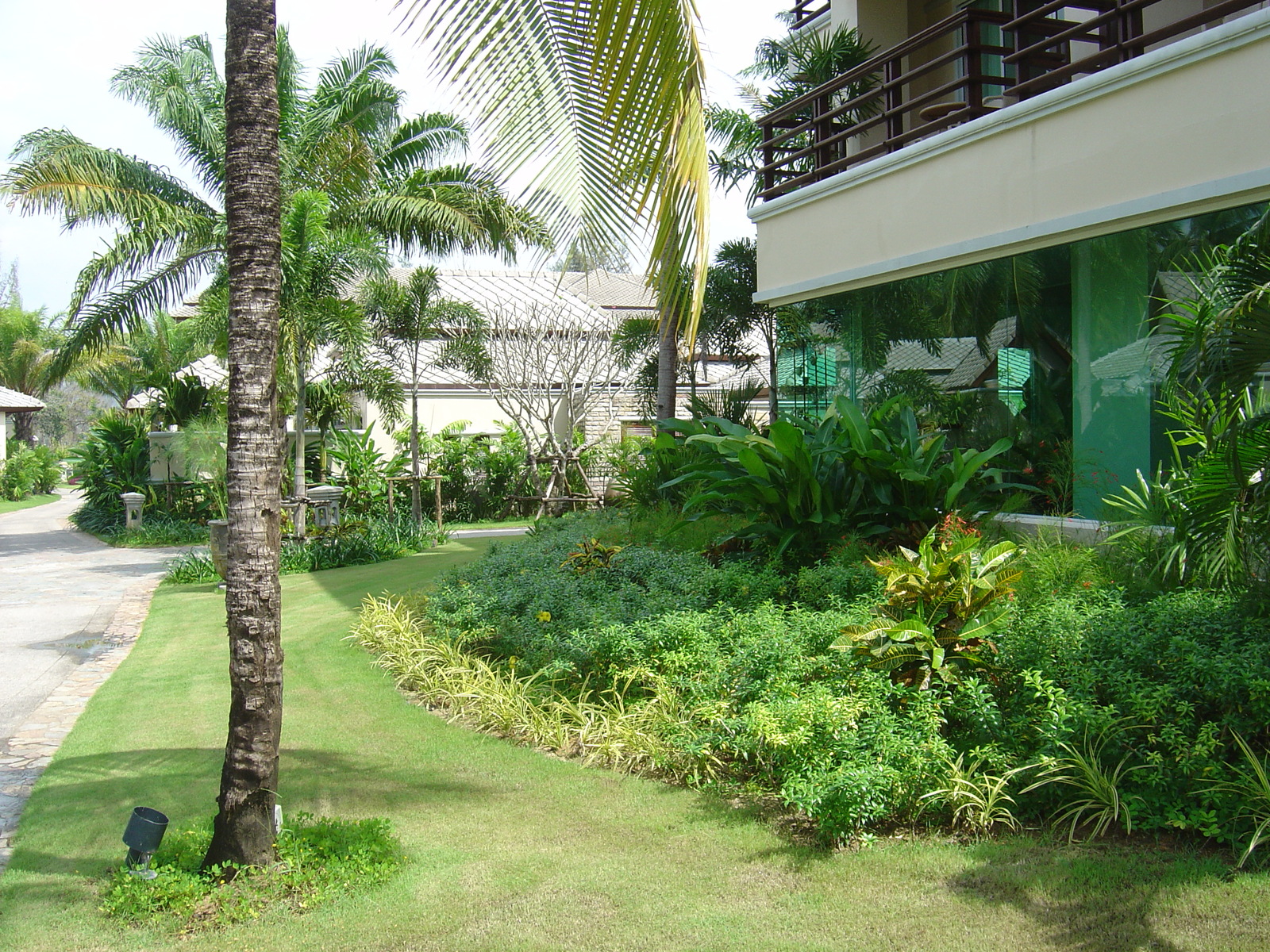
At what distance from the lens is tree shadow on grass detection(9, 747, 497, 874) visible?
4705 mm

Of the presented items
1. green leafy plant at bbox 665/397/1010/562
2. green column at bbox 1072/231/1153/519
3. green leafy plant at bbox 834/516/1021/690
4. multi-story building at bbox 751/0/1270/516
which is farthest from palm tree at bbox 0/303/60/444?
green leafy plant at bbox 834/516/1021/690

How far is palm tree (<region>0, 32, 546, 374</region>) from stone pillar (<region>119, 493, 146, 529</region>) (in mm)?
3739

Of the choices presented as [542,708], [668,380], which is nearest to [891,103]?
[668,380]

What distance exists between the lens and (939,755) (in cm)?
455

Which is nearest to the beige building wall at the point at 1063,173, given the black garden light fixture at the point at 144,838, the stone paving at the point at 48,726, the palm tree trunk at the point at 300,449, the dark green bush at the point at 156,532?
the black garden light fixture at the point at 144,838

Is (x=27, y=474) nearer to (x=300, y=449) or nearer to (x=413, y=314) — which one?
(x=300, y=449)

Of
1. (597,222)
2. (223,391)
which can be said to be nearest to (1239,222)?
(597,222)

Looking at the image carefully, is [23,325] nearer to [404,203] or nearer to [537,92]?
[404,203]

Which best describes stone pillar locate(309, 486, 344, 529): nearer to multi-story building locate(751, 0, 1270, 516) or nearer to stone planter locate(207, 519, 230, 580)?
stone planter locate(207, 519, 230, 580)

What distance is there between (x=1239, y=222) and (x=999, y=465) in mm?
2839

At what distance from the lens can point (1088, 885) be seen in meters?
3.87

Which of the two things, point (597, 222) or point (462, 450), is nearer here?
point (597, 222)

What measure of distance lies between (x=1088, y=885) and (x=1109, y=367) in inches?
204

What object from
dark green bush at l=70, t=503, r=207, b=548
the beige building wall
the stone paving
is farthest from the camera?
dark green bush at l=70, t=503, r=207, b=548
